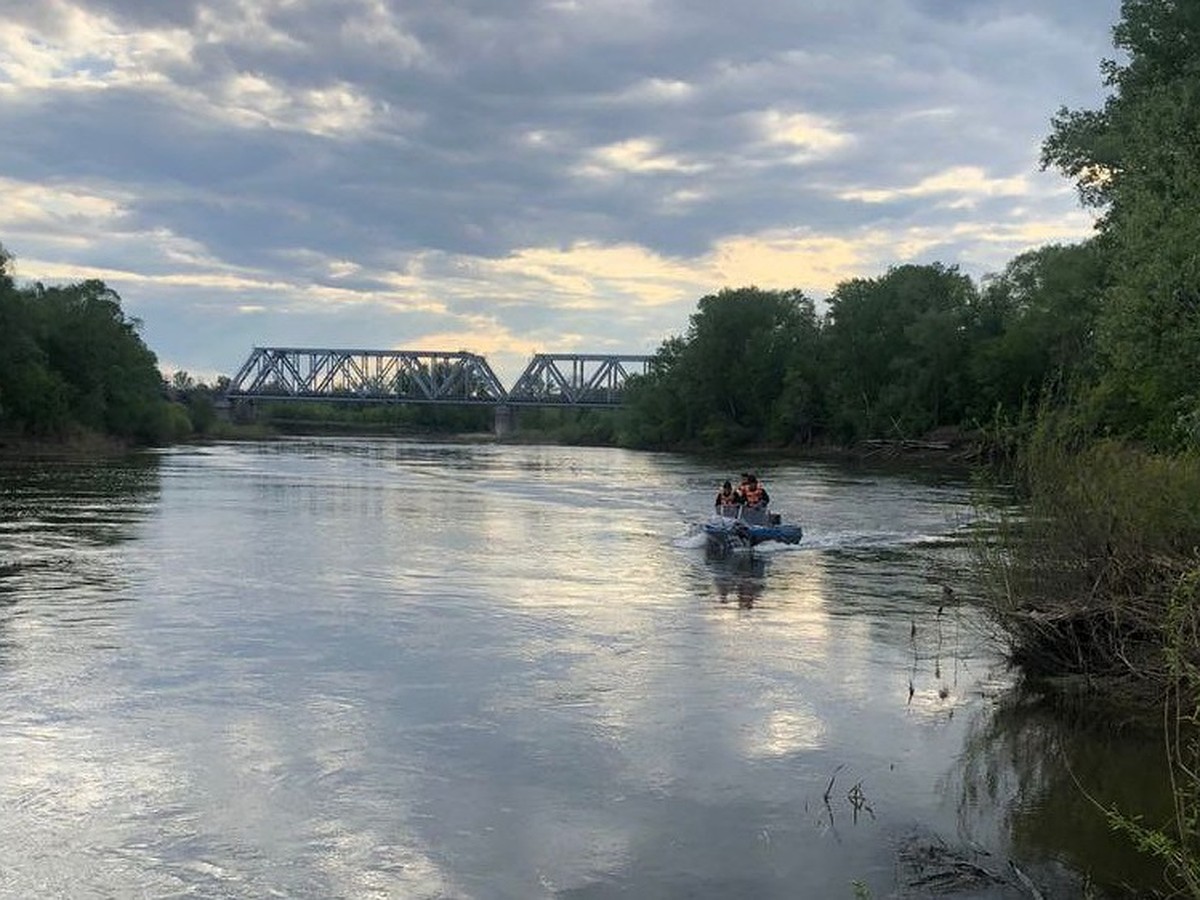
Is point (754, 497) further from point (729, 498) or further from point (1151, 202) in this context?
point (1151, 202)

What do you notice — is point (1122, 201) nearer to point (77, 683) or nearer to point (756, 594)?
point (756, 594)

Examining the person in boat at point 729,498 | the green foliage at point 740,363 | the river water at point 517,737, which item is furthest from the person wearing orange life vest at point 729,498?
the green foliage at point 740,363

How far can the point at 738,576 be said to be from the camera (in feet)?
80.6

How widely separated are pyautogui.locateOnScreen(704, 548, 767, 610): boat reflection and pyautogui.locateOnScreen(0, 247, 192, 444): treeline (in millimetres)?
61892

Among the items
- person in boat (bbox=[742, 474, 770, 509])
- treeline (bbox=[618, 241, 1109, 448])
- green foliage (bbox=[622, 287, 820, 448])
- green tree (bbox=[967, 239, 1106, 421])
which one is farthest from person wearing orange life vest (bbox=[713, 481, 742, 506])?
green foliage (bbox=[622, 287, 820, 448])

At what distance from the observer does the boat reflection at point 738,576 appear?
21.4m

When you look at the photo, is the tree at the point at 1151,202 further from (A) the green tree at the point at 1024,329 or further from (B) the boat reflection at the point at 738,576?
(A) the green tree at the point at 1024,329

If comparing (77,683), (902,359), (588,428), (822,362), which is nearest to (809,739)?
(77,683)

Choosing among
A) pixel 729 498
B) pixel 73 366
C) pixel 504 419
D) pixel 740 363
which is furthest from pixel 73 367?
pixel 504 419

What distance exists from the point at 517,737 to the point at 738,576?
13.4m

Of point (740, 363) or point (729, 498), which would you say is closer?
point (729, 498)

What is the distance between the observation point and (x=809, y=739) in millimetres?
11875

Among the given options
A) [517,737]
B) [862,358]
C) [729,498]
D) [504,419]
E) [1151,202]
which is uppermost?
[862,358]

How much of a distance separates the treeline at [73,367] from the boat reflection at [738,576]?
61.9 metres
